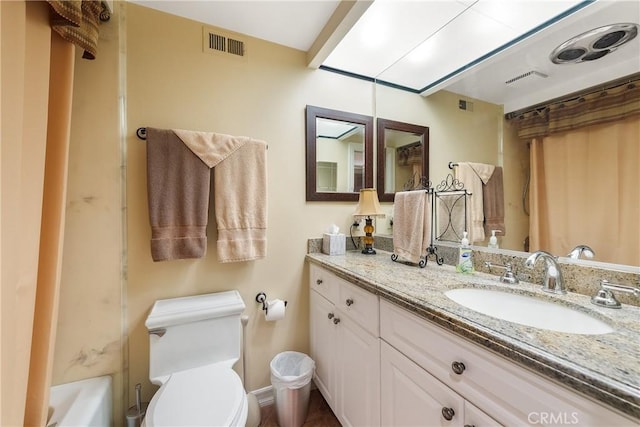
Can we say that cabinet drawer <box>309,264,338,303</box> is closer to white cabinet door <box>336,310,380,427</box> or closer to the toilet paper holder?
white cabinet door <box>336,310,380,427</box>

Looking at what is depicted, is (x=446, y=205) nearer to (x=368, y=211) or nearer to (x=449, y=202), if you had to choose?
(x=449, y=202)

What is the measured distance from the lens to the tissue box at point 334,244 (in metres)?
1.63

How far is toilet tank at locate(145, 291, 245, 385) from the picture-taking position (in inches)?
45.8

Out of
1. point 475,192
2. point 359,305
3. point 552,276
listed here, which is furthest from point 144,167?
point 552,276

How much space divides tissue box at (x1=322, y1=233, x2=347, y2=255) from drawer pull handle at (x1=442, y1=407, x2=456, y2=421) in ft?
3.39

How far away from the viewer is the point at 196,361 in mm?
1225

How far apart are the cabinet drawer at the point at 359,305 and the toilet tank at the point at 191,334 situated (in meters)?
0.55

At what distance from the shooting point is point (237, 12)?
1365 mm

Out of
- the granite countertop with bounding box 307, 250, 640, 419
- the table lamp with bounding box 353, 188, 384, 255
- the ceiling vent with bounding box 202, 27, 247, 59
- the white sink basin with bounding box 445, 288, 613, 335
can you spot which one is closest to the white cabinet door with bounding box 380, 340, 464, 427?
the granite countertop with bounding box 307, 250, 640, 419

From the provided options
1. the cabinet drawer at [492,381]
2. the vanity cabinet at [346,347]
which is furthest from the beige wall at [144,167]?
the cabinet drawer at [492,381]

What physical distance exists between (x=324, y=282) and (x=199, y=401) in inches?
30.4

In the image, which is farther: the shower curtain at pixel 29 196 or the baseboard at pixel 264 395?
the baseboard at pixel 264 395

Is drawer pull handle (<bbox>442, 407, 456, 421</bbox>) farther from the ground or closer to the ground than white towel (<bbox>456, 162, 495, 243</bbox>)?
closer to the ground

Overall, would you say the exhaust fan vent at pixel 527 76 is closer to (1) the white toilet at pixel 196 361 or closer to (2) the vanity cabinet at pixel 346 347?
(2) the vanity cabinet at pixel 346 347
